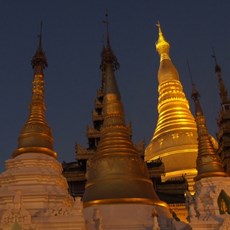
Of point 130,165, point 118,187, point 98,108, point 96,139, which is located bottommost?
point 118,187

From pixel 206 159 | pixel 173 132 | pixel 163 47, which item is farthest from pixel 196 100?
pixel 163 47

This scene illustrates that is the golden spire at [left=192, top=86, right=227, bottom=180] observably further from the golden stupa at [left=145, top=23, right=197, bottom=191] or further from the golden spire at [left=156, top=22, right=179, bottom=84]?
the golden spire at [left=156, top=22, right=179, bottom=84]

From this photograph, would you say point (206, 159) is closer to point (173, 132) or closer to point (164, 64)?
point (173, 132)

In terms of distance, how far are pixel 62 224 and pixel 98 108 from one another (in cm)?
1601

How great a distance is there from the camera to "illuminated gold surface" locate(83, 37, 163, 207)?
12.1 meters

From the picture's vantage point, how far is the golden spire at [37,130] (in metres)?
12.6

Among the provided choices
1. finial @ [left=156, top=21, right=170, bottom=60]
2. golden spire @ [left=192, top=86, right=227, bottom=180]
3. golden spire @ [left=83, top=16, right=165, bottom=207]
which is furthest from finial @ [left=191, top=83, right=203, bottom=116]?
finial @ [left=156, top=21, right=170, bottom=60]

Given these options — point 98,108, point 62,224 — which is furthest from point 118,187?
point 98,108

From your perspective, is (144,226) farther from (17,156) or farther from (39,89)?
(39,89)

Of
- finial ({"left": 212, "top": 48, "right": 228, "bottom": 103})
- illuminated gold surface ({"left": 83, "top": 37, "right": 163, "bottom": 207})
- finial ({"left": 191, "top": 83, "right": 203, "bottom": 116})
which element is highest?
finial ({"left": 212, "top": 48, "right": 228, "bottom": 103})

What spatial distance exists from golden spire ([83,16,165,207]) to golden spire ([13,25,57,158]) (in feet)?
5.19

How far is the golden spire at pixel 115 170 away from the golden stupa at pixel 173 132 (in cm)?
836

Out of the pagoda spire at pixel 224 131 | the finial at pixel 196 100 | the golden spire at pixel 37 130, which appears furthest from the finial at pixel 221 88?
the golden spire at pixel 37 130

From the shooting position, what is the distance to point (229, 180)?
42.7 feet
